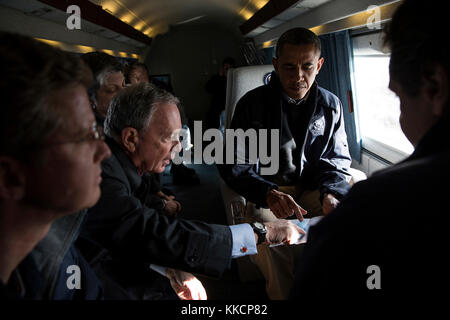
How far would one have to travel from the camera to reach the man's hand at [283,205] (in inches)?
77.3

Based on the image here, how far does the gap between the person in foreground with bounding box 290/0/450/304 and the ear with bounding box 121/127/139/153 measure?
1054mm

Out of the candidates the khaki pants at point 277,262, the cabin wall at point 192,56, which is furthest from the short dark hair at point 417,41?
the cabin wall at point 192,56

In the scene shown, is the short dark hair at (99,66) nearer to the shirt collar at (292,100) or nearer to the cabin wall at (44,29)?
the cabin wall at (44,29)

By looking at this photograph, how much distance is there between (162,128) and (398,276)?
124 centimetres

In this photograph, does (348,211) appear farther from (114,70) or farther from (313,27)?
(313,27)

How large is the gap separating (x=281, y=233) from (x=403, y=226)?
91 centimetres

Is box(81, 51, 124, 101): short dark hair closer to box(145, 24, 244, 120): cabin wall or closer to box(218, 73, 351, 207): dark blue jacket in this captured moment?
box(218, 73, 351, 207): dark blue jacket

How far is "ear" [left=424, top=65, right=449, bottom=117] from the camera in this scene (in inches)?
31.8

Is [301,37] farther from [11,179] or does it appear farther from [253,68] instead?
[11,179]

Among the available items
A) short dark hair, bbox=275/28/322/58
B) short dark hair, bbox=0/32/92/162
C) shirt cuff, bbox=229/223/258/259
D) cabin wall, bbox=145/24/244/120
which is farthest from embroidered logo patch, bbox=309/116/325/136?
cabin wall, bbox=145/24/244/120

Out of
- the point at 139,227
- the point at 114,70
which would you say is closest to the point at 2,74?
the point at 139,227

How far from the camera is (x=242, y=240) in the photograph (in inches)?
57.1

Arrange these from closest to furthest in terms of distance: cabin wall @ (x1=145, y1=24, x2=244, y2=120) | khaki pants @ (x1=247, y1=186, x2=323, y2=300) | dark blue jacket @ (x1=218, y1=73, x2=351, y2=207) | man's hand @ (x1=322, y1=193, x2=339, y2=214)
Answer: khaki pants @ (x1=247, y1=186, x2=323, y2=300), man's hand @ (x1=322, y1=193, x2=339, y2=214), dark blue jacket @ (x1=218, y1=73, x2=351, y2=207), cabin wall @ (x1=145, y1=24, x2=244, y2=120)

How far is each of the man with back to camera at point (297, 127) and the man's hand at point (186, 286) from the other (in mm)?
839
